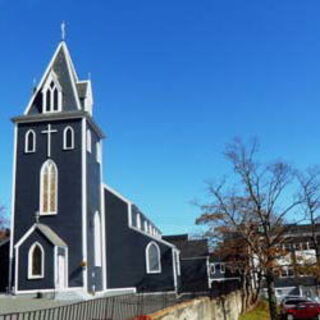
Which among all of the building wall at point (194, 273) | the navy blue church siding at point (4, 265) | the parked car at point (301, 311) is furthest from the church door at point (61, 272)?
the parked car at point (301, 311)

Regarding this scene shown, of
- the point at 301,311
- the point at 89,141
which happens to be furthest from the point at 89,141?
the point at 301,311

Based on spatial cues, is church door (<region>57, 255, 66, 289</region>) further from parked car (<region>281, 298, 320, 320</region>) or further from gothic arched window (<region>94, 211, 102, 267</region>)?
parked car (<region>281, 298, 320, 320</region>)

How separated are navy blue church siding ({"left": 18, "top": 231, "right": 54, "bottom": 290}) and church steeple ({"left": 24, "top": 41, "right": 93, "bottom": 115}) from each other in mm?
9831

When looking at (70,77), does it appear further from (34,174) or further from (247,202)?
(247,202)

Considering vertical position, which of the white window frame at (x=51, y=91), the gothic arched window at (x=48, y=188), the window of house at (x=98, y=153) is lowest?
Result: the gothic arched window at (x=48, y=188)

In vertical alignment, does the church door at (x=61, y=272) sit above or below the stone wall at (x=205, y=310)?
above

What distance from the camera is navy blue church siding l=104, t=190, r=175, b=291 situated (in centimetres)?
3597

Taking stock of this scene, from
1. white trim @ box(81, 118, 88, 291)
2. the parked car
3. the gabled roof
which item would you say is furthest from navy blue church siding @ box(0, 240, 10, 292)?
the parked car

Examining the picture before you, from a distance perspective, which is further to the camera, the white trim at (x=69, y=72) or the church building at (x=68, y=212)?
the white trim at (x=69, y=72)

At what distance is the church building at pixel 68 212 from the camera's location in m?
31.3

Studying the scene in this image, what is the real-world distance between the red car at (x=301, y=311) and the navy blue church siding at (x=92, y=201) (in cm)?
1399

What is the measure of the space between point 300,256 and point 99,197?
601 inches

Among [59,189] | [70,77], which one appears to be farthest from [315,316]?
[70,77]

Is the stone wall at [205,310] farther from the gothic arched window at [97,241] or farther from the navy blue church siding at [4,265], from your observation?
the navy blue church siding at [4,265]
